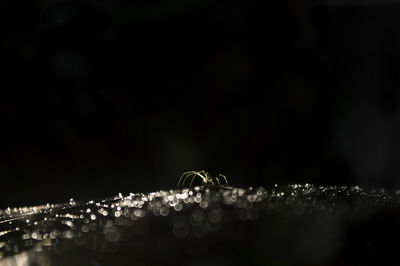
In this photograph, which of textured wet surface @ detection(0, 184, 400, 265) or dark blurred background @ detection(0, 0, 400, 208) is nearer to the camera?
textured wet surface @ detection(0, 184, 400, 265)

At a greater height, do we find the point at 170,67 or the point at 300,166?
the point at 170,67

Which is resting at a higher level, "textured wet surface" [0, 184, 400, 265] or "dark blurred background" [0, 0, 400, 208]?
"dark blurred background" [0, 0, 400, 208]

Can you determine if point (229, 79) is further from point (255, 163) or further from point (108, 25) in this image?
point (108, 25)

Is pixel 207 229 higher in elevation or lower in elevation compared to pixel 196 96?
lower


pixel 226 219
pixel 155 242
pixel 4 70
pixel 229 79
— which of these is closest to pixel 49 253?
pixel 155 242

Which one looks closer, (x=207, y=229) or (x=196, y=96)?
(x=207, y=229)
